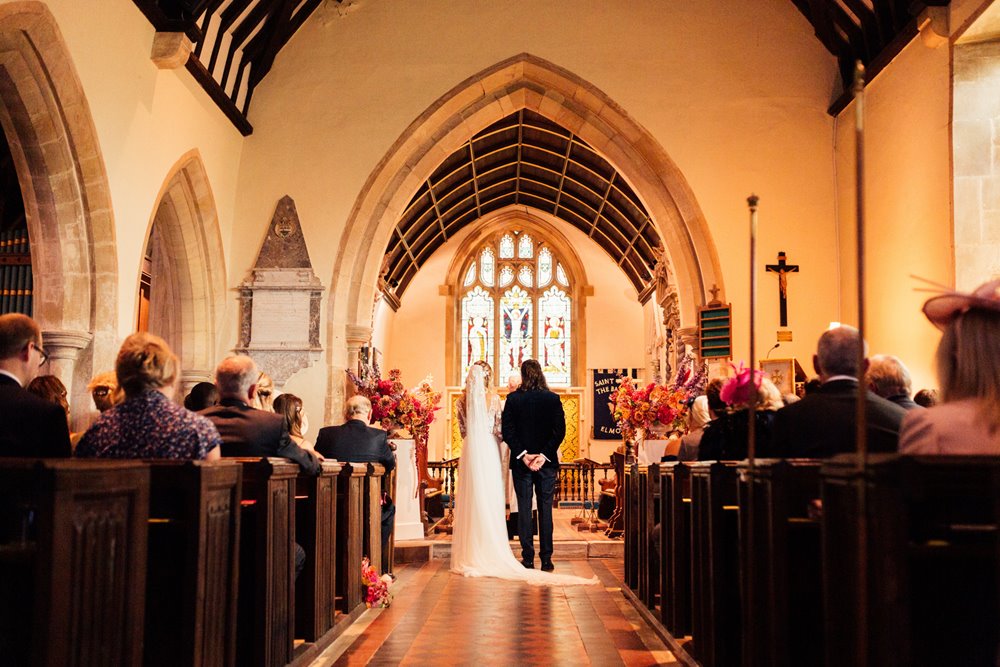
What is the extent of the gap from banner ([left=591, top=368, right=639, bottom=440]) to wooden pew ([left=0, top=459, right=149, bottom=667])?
1403cm

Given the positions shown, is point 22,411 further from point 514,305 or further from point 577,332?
point 514,305

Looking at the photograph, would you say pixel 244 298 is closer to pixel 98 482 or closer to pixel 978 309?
pixel 98 482

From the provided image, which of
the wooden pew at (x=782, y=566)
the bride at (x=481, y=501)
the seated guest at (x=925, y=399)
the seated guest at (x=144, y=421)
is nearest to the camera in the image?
the wooden pew at (x=782, y=566)

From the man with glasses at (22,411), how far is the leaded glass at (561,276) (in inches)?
578

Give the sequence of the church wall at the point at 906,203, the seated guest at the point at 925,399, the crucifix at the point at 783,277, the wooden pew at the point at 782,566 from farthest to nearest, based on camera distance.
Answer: the crucifix at the point at 783,277 < the church wall at the point at 906,203 < the seated guest at the point at 925,399 < the wooden pew at the point at 782,566

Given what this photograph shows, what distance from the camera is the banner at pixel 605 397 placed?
16.2m

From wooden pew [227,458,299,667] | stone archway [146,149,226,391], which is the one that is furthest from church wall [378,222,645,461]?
wooden pew [227,458,299,667]

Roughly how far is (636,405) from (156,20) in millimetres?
4517

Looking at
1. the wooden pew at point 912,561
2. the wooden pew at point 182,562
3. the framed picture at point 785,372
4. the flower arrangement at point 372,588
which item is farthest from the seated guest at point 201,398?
the framed picture at point 785,372

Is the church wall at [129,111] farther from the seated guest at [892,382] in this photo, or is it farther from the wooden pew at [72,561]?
the seated guest at [892,382]

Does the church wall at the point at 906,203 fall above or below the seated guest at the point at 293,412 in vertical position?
above

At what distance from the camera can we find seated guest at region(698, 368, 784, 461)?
3488mm

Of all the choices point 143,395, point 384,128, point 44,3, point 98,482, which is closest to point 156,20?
point 44,3

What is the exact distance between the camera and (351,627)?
4.39 meters
